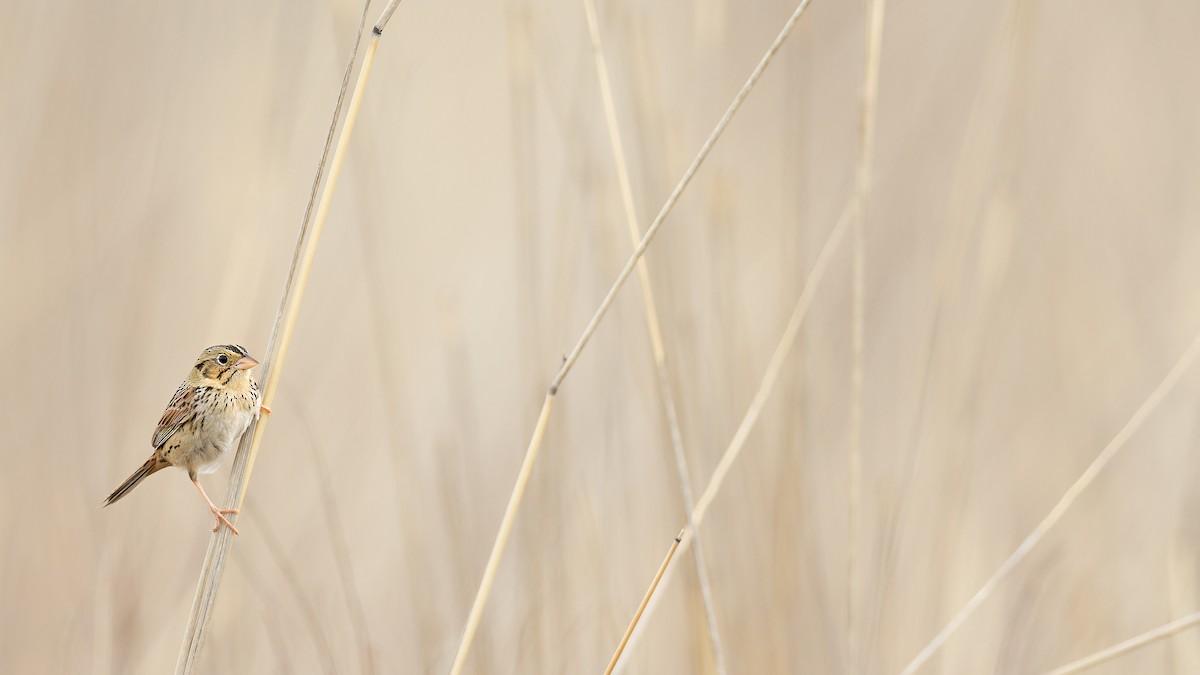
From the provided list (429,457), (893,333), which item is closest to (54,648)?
(429,457)

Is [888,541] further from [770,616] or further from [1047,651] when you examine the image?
[1047,651]

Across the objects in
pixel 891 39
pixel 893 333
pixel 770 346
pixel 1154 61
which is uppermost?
pixel 891 39

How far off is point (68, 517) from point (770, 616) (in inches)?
66.3

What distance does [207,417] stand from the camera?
1.45 m

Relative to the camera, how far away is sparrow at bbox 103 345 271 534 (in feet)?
4.63

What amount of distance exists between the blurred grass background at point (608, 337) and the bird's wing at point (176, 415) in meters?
0.21

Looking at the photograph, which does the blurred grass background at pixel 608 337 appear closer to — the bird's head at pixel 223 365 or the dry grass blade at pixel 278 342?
the bird's head at pixel 223 365

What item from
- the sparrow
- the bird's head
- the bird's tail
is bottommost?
the bird's tail

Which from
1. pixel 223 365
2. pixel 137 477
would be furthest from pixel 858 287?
pixel 137 477

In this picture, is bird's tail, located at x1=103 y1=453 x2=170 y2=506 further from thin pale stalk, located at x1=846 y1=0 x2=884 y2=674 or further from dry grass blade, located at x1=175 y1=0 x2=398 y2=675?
thin pale stalk, located at x1=846 y1=0 x2=884 y2=674

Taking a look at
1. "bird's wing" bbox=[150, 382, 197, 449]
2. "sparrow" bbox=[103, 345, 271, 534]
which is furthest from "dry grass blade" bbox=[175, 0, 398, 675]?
"bird's wing" bbox=[150, 382, 197, 449]

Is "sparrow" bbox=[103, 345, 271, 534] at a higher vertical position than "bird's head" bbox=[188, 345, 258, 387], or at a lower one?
lower

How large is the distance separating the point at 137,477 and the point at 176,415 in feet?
0.36

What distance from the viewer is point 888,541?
163cm
